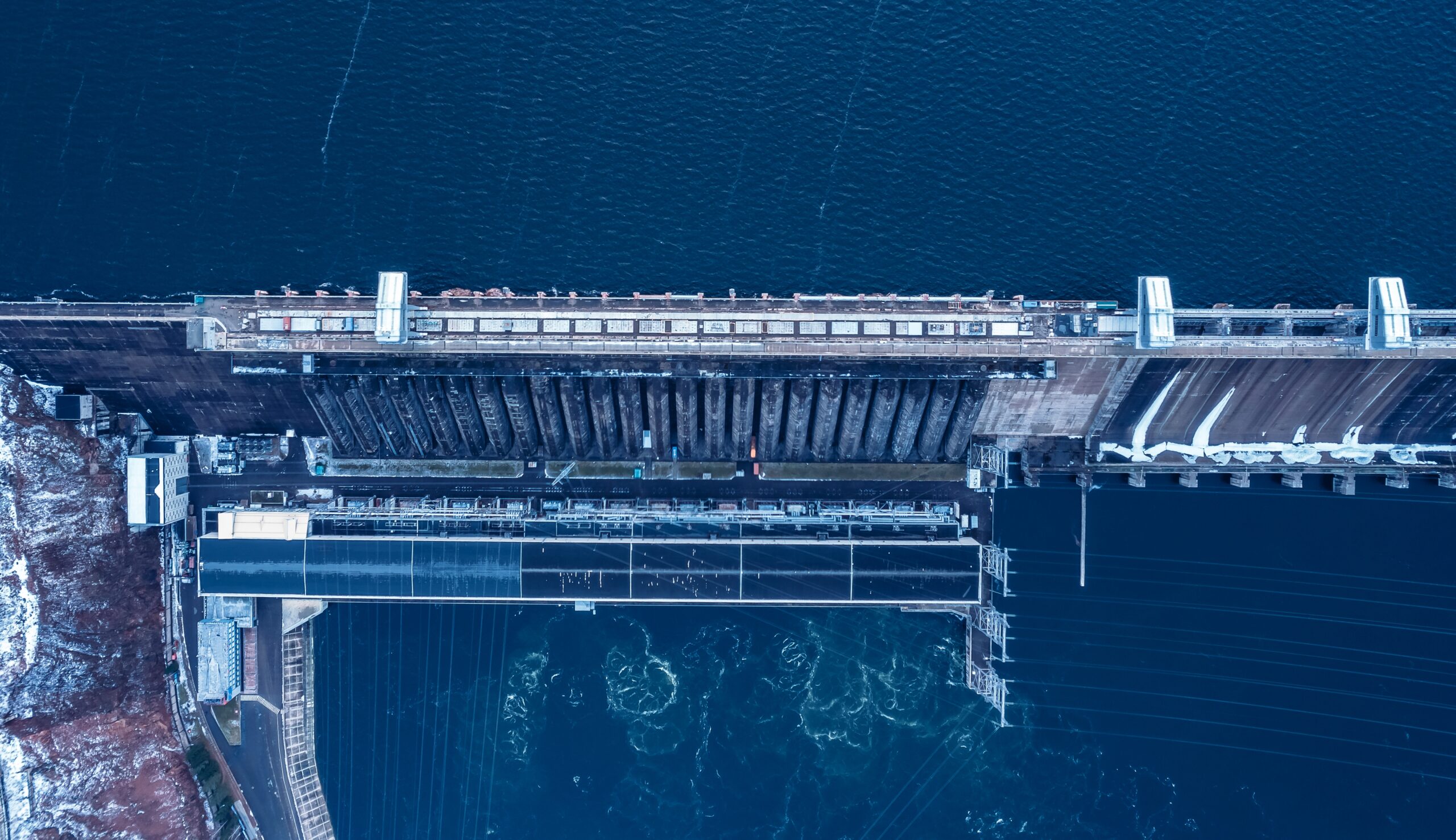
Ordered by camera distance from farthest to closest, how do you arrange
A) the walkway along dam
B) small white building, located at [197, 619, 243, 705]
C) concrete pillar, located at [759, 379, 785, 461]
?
small white building, located at [197, 619, 243, 705], concrete pillar, located at [759, 379, 785, 461], the walkway along dam

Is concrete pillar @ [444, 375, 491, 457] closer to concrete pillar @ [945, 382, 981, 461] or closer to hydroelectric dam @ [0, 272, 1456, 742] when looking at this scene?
hydroelectric dam @ [0, 272, 1456, 742]

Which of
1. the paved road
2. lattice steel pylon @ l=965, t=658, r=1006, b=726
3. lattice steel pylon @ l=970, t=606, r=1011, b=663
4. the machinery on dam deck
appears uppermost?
the machinery on dam deck

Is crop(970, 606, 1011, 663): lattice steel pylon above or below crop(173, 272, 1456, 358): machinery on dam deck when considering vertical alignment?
below

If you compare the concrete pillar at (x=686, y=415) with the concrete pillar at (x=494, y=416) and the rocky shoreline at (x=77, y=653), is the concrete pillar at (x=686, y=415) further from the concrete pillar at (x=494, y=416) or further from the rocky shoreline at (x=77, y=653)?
the rocky shoreline at (x=77, y=653)

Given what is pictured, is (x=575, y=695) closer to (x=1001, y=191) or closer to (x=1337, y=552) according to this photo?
(x=1001, y=191)

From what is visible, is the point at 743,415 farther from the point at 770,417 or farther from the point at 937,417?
the point at 937,417

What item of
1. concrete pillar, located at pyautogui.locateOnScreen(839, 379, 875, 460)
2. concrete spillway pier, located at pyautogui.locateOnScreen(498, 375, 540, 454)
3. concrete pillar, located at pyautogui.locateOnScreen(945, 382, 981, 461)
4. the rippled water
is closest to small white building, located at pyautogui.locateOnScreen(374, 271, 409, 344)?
concrete spillway pier, located at pyautogui.locateOnScreen(498, 375, 540, 454)

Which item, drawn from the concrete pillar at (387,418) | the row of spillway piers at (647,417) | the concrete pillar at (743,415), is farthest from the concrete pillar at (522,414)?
the concrete pillar at (743,415)
